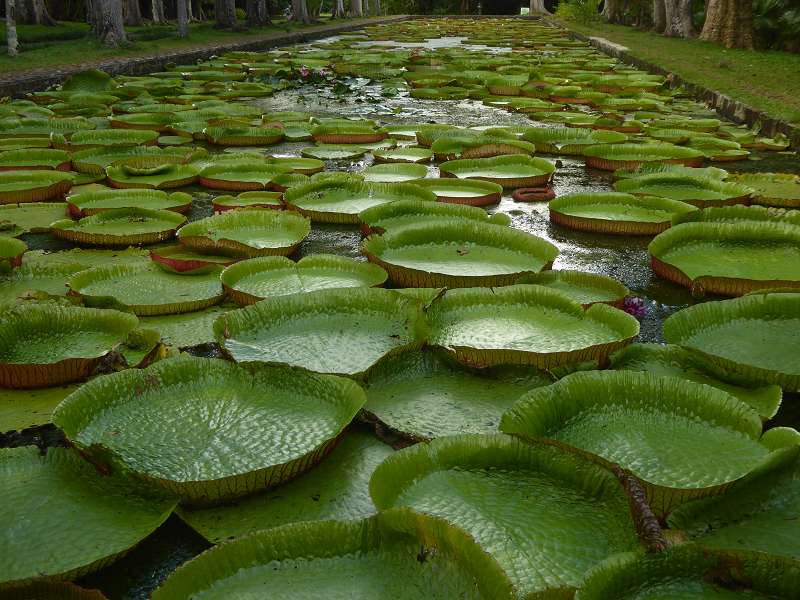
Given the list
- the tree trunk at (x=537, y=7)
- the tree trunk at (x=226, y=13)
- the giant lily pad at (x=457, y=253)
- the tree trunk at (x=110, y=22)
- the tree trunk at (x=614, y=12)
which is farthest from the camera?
the tree trunk at (x=537, y=7)

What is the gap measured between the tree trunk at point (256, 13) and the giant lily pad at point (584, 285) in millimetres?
19394

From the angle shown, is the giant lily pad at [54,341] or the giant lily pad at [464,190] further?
the giant lily pad at [464,190]

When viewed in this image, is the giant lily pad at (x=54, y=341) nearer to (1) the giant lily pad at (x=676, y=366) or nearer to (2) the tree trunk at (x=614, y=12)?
(1) the giant lily pad at (x=676, y=366)

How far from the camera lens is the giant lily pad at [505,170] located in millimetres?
4137

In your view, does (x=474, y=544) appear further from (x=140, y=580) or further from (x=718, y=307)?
(x=718, y=307)

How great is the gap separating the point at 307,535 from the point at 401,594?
8.1 inches

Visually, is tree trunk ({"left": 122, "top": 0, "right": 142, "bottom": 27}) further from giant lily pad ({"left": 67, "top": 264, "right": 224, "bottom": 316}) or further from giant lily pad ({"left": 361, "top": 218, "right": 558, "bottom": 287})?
giant lily pad ({"left": 361, "top": 218, "right": 558, "bottom": 287})

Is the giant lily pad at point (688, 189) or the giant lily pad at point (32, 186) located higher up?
the giant lily pad at point (32, 186)

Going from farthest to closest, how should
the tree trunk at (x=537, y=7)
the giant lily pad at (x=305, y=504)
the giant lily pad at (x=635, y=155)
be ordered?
the tree trunk at (x=537, y=7) < the giant lily pad at (x=635, y=155) < the giant lily pad at (x=305, y=504)

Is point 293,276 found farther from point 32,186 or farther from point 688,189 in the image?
point 688,189

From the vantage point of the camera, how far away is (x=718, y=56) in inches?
462

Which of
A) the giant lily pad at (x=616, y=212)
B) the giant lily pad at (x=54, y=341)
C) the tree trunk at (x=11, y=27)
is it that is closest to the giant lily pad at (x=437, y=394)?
the giant lily pad at (x=54, y=341)

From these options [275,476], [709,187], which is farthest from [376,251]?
[709,187]

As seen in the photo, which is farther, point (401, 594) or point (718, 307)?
point (718, 307)
